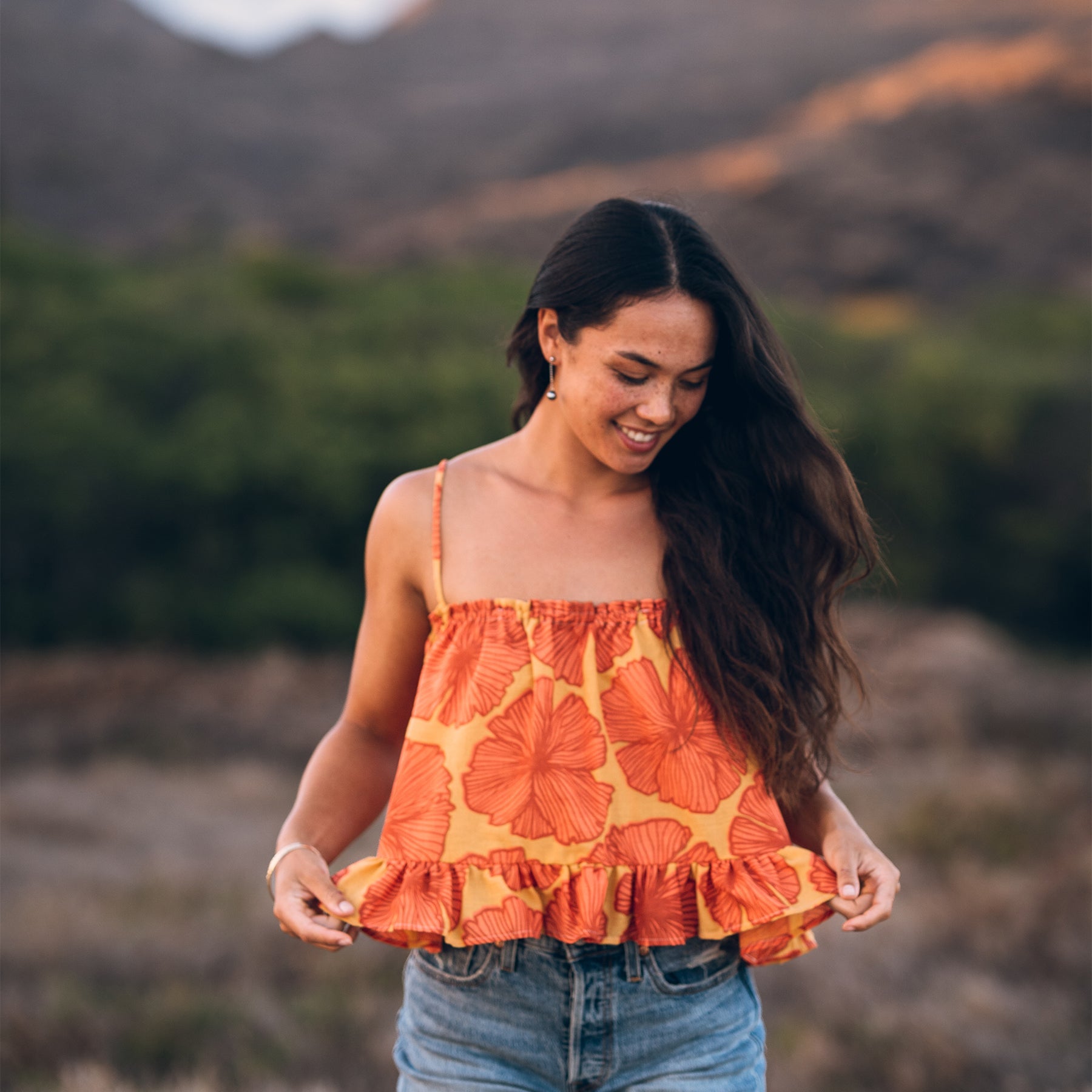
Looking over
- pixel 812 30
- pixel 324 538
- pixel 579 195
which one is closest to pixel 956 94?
pixel 812 30

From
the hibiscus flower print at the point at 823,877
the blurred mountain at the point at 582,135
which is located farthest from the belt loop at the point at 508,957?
the blurred mountain at the point at 582,135

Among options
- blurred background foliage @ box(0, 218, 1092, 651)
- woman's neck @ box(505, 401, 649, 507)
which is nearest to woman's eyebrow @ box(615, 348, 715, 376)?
woman's neck @ box(505, 401, 649, 507)

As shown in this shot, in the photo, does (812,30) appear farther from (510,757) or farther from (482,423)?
(510,757)

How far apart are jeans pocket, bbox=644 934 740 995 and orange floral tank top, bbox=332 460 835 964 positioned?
3cm

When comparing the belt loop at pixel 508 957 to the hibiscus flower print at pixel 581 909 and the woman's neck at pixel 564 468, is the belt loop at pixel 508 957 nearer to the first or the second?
the hibiscus flower print at pixel 581 909

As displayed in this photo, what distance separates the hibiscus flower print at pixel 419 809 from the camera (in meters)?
1.59

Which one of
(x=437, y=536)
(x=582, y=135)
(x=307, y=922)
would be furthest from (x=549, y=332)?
(x=582, y=135)

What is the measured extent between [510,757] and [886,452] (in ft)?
33.7

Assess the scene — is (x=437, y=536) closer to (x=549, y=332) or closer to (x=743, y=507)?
(x=549, y=332)

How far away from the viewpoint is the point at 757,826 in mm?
1637

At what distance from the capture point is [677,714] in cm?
162

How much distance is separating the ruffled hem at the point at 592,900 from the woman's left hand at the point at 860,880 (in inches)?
0.9

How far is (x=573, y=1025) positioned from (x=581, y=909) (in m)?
0.16

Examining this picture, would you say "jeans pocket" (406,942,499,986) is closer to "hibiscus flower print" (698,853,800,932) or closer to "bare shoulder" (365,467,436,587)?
"hibiscus flower print" (698,853,800,932)
